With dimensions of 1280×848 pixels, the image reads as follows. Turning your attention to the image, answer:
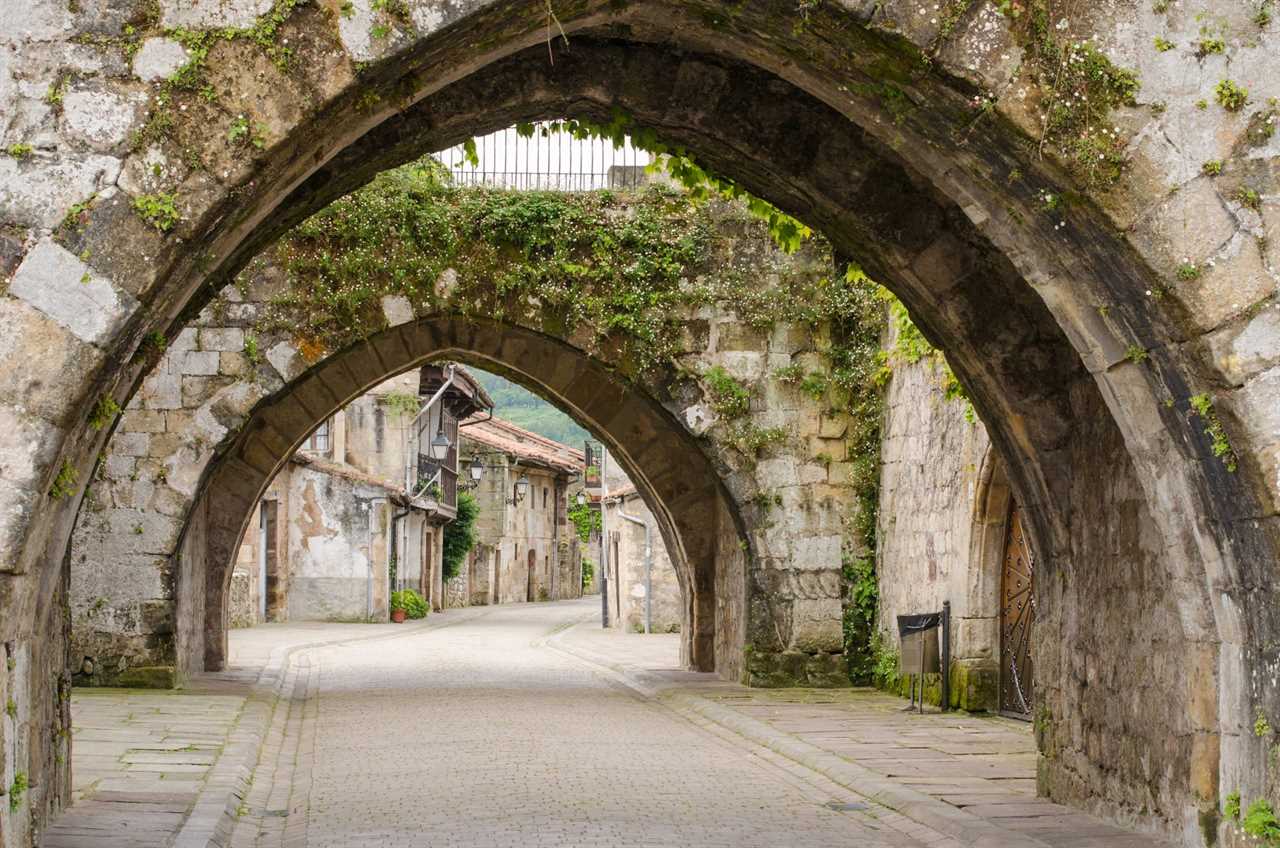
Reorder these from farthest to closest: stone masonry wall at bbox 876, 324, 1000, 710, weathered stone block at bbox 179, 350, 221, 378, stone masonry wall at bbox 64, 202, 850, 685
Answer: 1. weathered stone block at bbox 179, 350, 221, 378
2. stone masonry wall at bbox 64, 202, 850, 685
3. stone masonry wall at bbox 876, 324, 1000, 710

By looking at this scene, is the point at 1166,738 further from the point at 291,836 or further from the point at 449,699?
the point at 449,699

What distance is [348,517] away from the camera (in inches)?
1211

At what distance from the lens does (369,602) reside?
101 ft

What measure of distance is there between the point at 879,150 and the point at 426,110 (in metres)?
1.75

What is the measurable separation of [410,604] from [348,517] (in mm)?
3439

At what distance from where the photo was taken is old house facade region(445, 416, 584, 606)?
4728 centimetres

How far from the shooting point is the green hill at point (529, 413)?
386 ft

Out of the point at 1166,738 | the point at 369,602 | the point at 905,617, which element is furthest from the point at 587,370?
the point at 369,602

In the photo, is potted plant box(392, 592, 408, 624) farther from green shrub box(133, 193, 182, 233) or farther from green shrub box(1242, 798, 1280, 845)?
green shrub box(133, 193, 182, 233)

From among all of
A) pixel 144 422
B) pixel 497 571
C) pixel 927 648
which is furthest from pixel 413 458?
pixel 927 648

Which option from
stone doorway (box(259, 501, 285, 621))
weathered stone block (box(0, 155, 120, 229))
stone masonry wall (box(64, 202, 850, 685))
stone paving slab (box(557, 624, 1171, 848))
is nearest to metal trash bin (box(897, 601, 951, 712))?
stone paving slab (box(557, 624, 1171, 848))

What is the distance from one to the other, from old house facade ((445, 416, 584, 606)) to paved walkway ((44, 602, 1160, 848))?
30.1 metres

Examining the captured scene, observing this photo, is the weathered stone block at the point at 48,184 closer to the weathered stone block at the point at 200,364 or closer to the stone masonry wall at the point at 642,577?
the weathered stone block at the point at 200,364

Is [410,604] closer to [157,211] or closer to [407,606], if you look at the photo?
[407,606]
